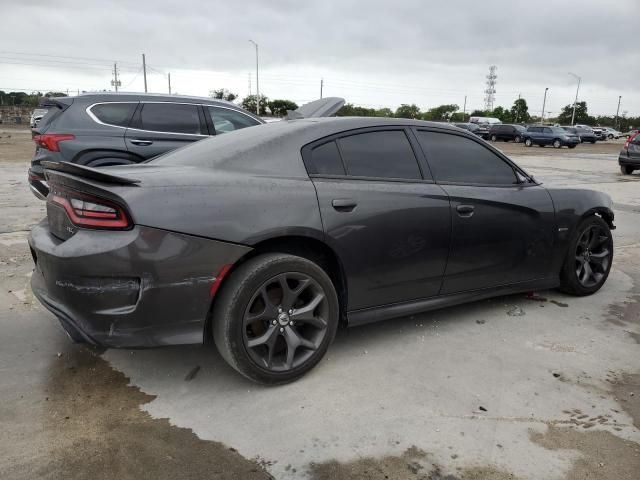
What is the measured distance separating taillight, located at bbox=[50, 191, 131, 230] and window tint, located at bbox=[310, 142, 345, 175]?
1.13 metres

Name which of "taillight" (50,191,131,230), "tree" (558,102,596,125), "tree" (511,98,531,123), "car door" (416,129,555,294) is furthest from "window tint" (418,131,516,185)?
"tree" (558,102,596,125)

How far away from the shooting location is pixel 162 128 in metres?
6.91

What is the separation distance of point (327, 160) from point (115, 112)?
4.42 meters

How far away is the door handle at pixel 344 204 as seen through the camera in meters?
3.15

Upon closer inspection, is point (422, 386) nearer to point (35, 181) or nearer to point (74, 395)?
point (74, 395)

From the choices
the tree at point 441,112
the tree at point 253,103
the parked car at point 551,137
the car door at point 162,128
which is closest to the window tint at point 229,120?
the car door at point 162,128

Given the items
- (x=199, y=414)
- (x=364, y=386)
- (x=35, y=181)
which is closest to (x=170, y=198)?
(x=199, y=414)

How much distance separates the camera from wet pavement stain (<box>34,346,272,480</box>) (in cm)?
233

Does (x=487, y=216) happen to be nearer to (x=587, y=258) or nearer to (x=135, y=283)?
(x=587, y=258)

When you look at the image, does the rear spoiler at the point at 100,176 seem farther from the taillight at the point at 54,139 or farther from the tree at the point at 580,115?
the tree at the point at 580,115

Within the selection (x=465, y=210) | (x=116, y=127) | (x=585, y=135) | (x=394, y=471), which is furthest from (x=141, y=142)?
(x=585, y=135)

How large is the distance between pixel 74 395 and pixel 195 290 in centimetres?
94

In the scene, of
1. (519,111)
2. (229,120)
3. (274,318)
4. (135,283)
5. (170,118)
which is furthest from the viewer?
(519,111)

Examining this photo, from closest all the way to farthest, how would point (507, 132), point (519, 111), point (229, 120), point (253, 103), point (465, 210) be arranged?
point (465, 210)
point (229, 120)
point (507, 132)
point (253, 103)
point (519, 111)
